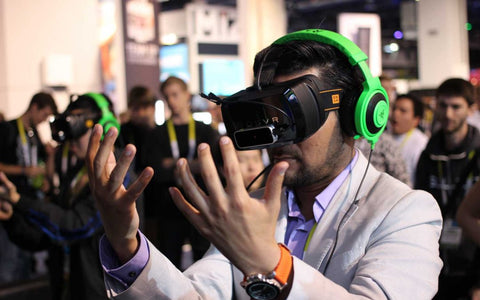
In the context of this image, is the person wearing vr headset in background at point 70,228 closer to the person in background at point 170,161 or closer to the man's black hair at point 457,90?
the person in background at point 170,161

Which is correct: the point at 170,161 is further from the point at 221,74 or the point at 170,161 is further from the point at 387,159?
the point at 221,74

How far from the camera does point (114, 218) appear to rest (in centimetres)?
126

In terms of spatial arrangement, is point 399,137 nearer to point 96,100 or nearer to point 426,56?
point 96,100

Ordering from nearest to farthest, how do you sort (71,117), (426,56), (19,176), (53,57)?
(71,117)
(19,176)
(53,57)
(426,56)

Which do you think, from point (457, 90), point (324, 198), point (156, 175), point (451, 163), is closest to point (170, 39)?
point (156, 175)

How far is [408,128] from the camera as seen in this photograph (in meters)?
5.39

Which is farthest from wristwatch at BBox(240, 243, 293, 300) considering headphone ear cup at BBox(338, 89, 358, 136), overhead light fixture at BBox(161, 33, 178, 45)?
overhead light fixture at BBox(161, 33, 178, 45)

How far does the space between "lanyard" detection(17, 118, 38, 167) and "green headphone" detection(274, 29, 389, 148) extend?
4.85 meters

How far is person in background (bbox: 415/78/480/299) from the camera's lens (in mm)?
3488

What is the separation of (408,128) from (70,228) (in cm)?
345

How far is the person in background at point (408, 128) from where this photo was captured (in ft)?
17.0

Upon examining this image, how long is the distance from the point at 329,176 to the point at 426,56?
49.8 ft

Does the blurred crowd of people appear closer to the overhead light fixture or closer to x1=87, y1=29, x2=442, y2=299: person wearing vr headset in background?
x1=87, y1=29, x2=442, y2=299: person wearing vr headset in background

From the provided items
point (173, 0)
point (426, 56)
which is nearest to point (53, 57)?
point (426, 56)
